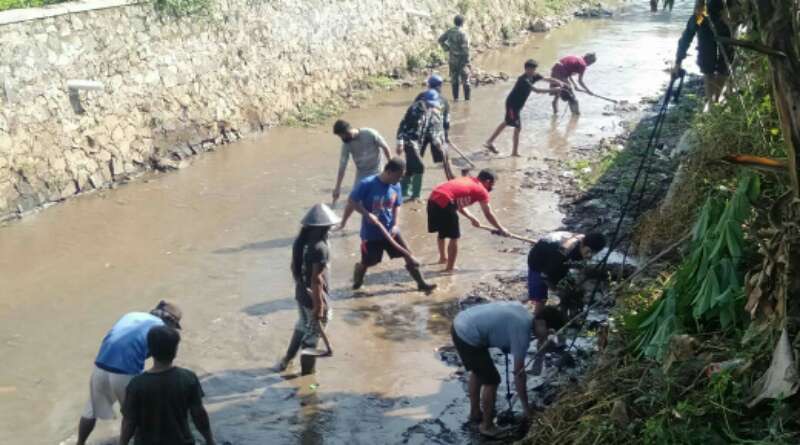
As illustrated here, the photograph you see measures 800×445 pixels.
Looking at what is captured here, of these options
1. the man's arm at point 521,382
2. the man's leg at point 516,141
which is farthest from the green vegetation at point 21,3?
the man's arm at point 521,382

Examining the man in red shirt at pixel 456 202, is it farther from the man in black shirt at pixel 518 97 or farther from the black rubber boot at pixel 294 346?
the man in black shirt at pixel 518 97

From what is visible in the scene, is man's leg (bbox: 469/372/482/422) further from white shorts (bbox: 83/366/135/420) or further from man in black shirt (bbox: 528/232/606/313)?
white shorts (bbox: 83/366/135/420)

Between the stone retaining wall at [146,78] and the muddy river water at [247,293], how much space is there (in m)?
0.48

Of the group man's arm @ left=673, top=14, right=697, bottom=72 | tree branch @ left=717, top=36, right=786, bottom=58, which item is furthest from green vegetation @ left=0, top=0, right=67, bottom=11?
tree branch @ left=717, top=36, right=786, bottom=58

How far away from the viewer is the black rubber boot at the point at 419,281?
32.0 ft

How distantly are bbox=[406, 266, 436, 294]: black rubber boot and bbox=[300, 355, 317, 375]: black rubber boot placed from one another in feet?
6.22

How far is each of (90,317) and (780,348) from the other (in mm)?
6515

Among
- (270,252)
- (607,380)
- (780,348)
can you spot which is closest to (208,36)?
(270,252)

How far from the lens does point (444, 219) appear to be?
10148 millimetres

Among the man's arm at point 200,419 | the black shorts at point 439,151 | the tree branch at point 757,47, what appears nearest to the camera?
the tree branch at point 757,47

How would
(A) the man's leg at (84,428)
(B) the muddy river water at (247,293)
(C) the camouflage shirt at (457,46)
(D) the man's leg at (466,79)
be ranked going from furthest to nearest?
(D) the man's leg at (466,79) < (C) the camouflage shirt at (457,46) < (B) the muddy river water at (247,293) < (A) the man's leg at (84,428)

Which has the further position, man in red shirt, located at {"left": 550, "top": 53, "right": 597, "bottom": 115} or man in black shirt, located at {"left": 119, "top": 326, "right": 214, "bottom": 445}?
man in red shirt, located at {"left": 550, "top": 53, "right": 597, "bottom": 115}

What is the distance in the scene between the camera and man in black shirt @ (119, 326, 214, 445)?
576 cm

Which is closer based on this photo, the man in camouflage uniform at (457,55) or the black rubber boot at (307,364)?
the black rubber boot at (307,364)
